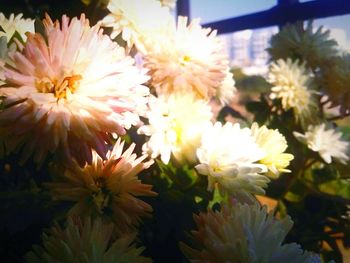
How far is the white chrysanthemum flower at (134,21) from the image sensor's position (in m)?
0.46

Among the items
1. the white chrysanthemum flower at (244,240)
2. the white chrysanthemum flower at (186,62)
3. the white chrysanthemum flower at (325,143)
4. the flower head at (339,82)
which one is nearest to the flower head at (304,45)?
the flower head at (339,82)

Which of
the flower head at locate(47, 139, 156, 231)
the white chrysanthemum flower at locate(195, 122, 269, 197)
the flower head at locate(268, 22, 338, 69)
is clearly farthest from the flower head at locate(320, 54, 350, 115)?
the flower head at locate(47, 139, 156, 231)

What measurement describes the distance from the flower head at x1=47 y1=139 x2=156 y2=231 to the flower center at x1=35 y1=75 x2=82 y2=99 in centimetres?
8

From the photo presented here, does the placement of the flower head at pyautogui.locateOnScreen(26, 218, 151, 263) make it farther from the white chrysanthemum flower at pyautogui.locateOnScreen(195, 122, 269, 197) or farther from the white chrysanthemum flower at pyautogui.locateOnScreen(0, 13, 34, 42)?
the white chrysanthemum flower at pyautogui.locateOnScreen(0, 13, 34, 42)

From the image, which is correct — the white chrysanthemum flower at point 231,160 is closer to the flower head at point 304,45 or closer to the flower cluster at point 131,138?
the flower cluster at point 131,138

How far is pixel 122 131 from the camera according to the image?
34cm

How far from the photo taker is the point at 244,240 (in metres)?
0.31

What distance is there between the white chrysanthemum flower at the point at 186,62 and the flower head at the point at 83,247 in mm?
200

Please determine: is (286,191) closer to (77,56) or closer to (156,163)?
(156,163)

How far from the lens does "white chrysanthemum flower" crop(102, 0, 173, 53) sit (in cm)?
46

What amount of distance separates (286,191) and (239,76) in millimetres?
453

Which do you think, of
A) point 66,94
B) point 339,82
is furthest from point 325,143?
point 66,94

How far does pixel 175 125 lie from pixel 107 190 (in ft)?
0.41

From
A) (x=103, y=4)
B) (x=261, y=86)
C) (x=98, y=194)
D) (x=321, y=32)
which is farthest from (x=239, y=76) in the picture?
(x=98, y=194)
